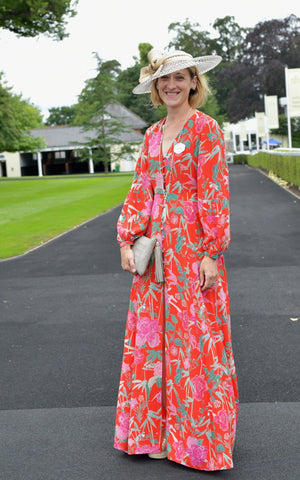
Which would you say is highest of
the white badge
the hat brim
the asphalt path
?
the hat brim

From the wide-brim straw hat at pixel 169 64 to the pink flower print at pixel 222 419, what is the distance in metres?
1.63

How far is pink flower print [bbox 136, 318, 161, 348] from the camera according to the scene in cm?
326

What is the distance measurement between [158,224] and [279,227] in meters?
10.0

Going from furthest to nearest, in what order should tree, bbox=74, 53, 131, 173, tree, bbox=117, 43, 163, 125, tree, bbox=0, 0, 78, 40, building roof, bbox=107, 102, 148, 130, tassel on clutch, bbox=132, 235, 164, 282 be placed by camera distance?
tree, bbox=117, 43, 163, 125, building roof, bbox=107, 102, 148, 130, tree, bbox=74, 53, 131, 173, tree, bbox=0, 0, 78, 40, tassel on clutch, bbox=132, 235, 164, 282

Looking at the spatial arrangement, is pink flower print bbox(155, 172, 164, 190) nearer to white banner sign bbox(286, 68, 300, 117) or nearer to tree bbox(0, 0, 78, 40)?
white banner sign bbox(286, 68, 300, 117)

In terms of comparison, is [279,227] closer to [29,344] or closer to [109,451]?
[29,344]

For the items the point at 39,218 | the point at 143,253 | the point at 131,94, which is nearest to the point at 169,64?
the point at 143,253

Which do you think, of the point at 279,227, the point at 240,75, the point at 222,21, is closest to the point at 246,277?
the point at 279,227

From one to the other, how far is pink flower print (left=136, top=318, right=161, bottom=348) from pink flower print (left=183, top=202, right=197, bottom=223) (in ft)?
1.69

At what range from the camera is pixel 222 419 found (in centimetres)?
315

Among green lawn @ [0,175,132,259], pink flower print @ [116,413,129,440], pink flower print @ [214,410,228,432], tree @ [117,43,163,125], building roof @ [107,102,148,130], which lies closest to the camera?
pink flower print @ [214,410,228,432]

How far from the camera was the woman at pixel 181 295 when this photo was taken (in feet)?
10.4

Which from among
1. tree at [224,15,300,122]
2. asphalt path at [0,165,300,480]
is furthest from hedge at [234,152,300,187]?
tree at [224,15,300,122]

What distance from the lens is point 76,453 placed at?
3.54 m
